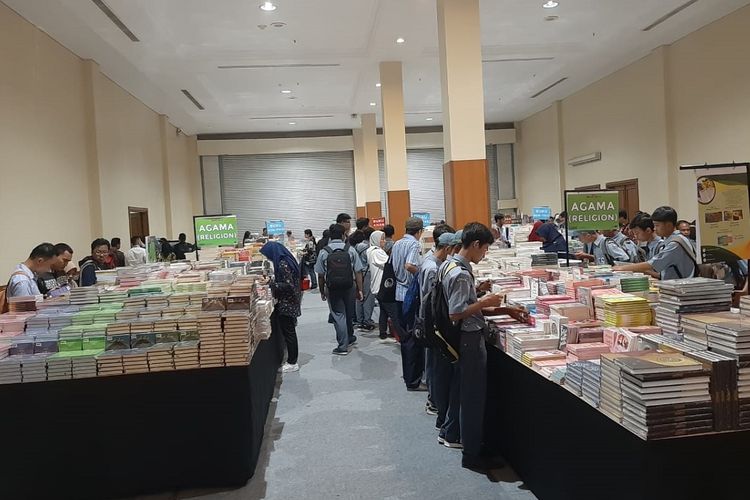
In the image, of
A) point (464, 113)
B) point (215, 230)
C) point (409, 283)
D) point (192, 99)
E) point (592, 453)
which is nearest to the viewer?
point (592, 453)

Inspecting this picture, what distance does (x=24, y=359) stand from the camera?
312cm

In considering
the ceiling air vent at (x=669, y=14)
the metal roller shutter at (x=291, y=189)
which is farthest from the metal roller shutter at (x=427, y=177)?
the ceiling air vent at (x=669, y=14)

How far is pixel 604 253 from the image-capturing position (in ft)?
22.7

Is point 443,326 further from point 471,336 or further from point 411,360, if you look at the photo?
point 411,360

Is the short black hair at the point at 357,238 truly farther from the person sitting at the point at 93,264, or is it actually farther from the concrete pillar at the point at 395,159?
the person sitting at the point at 93,264

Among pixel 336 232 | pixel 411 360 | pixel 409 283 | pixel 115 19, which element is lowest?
pixel 411 360

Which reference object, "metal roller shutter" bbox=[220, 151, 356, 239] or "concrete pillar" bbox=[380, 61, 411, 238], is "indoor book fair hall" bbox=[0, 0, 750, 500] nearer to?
"concrete pillar" bbox=[380, 61, 411, 238]

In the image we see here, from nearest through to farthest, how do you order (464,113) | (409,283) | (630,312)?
(630,312) → (409,283) → (464,113)

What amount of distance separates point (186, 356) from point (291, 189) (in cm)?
1587

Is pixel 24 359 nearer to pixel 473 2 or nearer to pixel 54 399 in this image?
pixel 54 399

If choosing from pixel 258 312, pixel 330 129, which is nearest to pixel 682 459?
pixel 258 312

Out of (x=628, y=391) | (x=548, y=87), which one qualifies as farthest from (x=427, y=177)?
(x=628, y=391)

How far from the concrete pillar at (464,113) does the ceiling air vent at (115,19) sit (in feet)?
14.3

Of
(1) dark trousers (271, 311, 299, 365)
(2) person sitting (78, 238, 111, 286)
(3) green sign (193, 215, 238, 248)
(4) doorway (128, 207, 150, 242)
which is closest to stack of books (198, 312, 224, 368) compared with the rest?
(1) dark trousers (271, 311, 299, 365)
